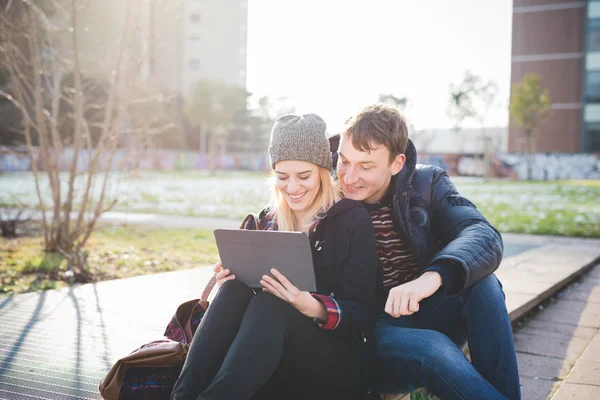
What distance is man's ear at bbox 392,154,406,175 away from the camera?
8.77 ft

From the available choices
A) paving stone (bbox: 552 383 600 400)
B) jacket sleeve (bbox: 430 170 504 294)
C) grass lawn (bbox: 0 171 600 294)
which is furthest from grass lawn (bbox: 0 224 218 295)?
paving stone (bbox: 552 383 600 400)

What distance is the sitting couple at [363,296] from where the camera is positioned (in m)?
2.12

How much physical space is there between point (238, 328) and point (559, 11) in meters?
48.7

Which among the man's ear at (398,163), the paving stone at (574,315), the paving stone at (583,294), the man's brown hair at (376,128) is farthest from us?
the paving stone at (583,294)

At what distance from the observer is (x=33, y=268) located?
19.0 feet

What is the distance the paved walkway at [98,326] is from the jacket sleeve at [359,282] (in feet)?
3.90

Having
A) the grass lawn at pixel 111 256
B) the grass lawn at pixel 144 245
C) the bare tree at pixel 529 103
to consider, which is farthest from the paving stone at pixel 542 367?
the bare tree at pixel 529 103

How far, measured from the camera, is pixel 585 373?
3277 mm

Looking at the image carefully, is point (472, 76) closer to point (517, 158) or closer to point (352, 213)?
point (517, 158)

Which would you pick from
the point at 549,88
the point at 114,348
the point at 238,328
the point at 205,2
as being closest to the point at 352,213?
the point at 238,328

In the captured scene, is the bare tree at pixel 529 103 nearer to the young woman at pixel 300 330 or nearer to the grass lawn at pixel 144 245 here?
the grass lawn at pixel 144 245

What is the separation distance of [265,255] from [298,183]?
1.57ft

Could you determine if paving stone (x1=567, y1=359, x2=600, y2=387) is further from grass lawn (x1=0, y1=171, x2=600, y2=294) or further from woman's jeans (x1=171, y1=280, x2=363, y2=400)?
grass lawn (x1=0, y1=171, x2=600, y2=294)

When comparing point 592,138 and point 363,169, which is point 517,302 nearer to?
point 363,169
